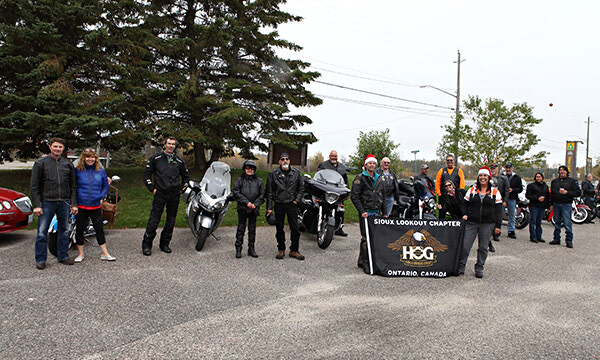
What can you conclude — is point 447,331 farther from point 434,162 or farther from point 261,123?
point 434,162

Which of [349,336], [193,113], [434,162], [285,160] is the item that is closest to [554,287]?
[349,336]

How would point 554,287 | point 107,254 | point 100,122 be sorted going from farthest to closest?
point 100,122 → point 107,254 → point 554,287

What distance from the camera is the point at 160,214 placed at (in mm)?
6617

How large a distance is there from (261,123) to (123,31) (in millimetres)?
6970

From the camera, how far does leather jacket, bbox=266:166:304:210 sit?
659 centimetres

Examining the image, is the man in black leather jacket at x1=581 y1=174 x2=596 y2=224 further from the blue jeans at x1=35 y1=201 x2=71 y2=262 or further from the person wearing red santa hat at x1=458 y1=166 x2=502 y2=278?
the blue jeans at x1=35 y1=201 x2=71 y2=262

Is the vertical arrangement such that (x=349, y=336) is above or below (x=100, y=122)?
below

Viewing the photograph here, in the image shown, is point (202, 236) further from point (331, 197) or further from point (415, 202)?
point (415, 202)

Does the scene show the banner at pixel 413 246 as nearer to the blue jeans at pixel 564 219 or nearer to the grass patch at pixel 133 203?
the blue jeans at pixel 564 219

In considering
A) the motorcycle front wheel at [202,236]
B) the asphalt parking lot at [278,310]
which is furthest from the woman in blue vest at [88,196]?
the motorcycle front wheel at [202,236]

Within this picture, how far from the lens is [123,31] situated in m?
15.1

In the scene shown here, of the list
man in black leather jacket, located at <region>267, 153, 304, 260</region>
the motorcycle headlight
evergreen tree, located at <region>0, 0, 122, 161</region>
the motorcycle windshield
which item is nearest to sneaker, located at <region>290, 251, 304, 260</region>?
man in black leather jacket, located at <region>267, 153, 304, 260</region>

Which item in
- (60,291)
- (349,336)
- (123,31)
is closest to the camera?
(349,336)

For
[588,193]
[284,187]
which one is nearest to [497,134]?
[588,193]
